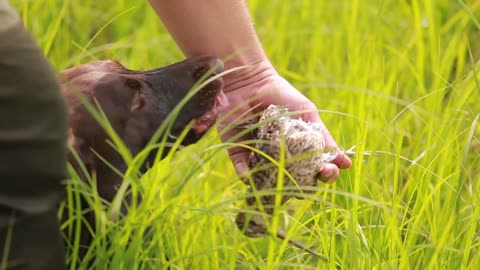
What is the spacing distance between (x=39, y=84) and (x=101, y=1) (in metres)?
2.26

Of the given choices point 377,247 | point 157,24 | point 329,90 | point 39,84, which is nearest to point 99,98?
point 39,84

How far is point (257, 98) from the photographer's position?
2.46 m

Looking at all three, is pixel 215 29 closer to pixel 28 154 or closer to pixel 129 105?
pixel 129 105

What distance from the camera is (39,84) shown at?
1898mm

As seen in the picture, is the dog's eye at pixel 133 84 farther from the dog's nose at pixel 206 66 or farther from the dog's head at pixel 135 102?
the dog's nose at pixel 206 66

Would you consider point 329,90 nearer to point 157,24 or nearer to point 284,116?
point 157,24

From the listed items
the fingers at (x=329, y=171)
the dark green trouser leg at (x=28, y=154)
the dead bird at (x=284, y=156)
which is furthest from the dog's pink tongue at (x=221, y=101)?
the dark green trouser leg at (x=28, y=154)

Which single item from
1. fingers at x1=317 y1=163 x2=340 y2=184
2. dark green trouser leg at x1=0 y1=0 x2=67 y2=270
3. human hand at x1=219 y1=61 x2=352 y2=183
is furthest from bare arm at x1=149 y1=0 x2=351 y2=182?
dark green trouser leg at x1=0 y1=0 x2=67 y2=270

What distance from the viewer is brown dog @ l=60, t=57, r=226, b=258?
230cm

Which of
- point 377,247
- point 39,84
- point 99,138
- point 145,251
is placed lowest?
point 377,247

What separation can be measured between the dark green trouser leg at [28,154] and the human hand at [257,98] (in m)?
0.54

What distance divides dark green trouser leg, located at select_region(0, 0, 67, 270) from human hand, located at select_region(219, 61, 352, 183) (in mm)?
538

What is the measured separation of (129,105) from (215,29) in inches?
9.4

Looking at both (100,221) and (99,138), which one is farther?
(99,138)
